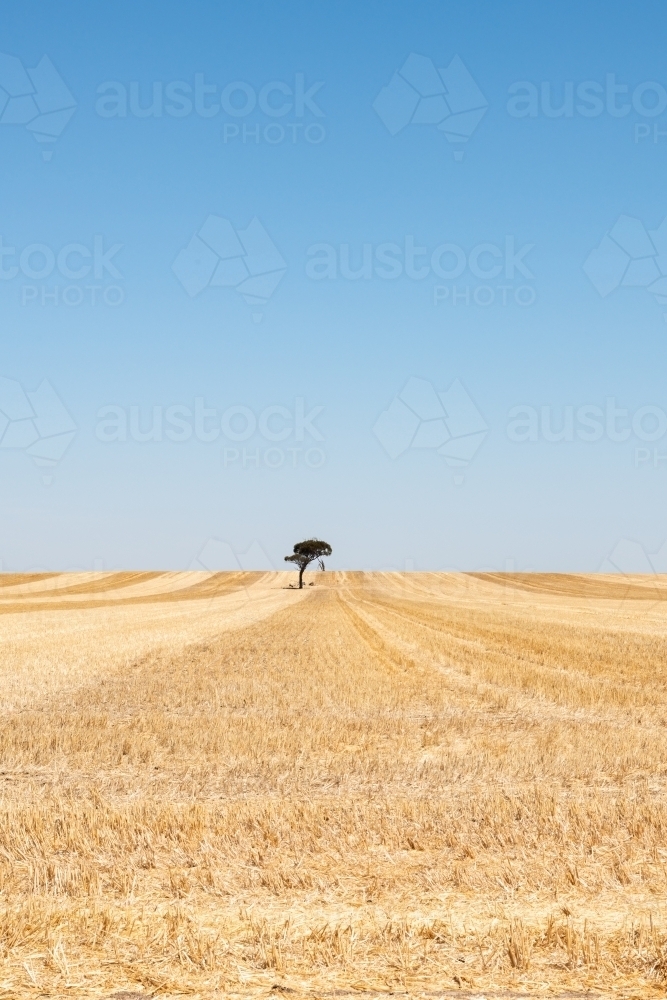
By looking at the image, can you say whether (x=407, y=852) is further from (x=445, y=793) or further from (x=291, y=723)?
(x=291, y=723)

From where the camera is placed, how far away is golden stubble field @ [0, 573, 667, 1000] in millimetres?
5715

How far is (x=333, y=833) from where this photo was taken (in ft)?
28.2

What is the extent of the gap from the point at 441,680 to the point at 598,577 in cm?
11203

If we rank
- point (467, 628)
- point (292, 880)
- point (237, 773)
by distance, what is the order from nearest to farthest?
1. point (292, 880)
2. point (237, 773)
3. point (467, 628)

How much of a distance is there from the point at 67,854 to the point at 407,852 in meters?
3.49

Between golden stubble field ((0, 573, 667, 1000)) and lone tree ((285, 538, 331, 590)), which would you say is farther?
lone tree ((285, 538, 331, 590))

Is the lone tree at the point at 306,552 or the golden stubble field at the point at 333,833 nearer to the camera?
the golden stubble field at the point at 333,833

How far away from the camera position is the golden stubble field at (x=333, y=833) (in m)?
5.71

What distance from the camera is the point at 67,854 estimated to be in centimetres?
814

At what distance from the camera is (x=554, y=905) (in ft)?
22.1

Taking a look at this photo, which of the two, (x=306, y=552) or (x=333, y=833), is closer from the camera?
(x=333, y=833)

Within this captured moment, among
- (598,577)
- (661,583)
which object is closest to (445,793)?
(661,583)

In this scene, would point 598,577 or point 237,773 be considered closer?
point 237,773

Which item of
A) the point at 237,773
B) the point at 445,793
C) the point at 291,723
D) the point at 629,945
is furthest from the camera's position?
the point at 291,723
